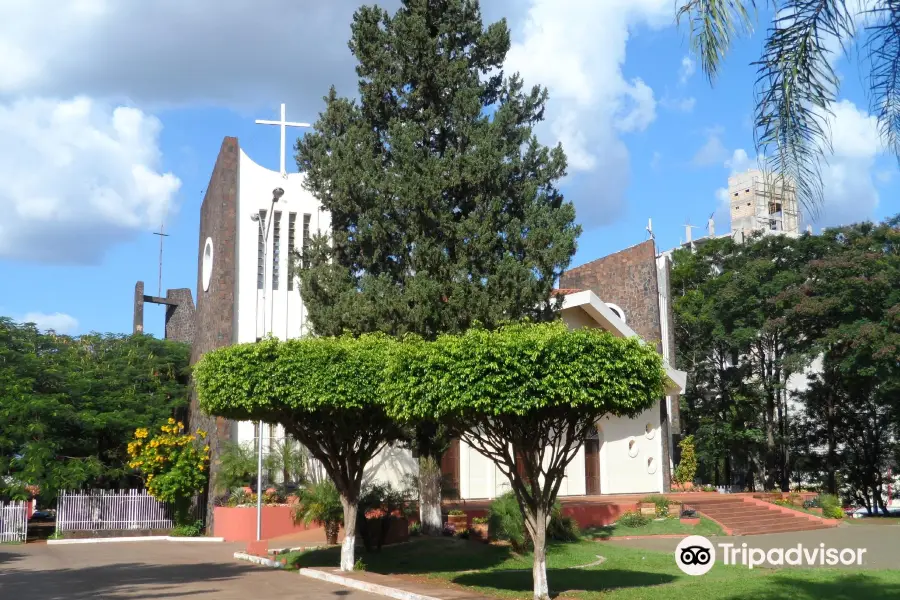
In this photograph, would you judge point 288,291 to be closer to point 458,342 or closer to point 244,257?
point 244,257

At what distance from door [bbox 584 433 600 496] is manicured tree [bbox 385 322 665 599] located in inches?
734

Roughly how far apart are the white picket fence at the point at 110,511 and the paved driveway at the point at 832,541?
13813mm

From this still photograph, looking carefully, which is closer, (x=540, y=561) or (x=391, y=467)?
(x=540, y=561)

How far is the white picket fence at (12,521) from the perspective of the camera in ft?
80.4

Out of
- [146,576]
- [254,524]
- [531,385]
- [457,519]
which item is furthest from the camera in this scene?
[254,524]

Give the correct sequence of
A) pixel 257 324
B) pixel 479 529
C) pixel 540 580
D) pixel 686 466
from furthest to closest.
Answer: pixel 686 466, pixel 257 324, pixel 479 529, pixel 540 580

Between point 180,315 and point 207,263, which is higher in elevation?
point 207,263

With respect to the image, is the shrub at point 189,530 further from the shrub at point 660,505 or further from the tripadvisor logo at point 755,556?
the tripadvisor logo at point 755,556

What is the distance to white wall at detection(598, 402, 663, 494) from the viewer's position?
101ft

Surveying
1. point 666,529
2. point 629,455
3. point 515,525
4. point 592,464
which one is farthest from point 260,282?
point 629,455

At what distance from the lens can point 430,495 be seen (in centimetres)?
1936

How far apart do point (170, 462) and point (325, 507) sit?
27.4 ft

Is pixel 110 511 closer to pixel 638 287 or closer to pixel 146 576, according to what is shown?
pixel 146 576

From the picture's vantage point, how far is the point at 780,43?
656 cm
